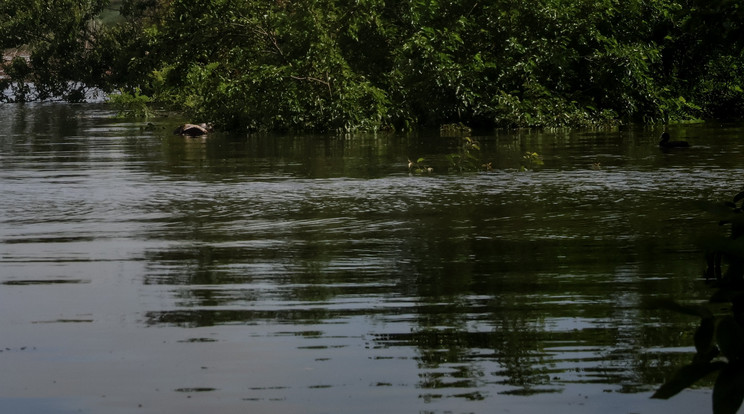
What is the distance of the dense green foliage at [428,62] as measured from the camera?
27.1m

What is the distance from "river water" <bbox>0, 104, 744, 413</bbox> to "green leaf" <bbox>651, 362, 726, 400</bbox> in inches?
13.3

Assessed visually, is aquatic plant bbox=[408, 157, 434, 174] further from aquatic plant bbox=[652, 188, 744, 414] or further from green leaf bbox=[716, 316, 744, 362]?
green leaf bbox=[716, 316, 744, 362]

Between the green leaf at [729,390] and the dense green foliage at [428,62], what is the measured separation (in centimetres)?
2490

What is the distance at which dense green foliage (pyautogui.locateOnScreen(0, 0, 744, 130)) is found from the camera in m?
27.1

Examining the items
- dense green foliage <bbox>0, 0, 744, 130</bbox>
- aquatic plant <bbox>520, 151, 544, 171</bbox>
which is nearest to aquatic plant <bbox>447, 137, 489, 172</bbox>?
aquatic plant <bbox>520, 151, 544, 171</bbox>

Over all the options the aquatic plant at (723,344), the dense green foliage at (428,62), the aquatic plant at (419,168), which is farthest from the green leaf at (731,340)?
the dense green foliage at (428,62)

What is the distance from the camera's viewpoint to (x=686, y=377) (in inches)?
75.5

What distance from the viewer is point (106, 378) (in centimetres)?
504

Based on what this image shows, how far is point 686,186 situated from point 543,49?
14.3 m

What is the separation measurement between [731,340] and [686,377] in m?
0.09

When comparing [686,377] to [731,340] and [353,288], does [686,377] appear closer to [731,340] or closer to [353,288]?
[731,340]

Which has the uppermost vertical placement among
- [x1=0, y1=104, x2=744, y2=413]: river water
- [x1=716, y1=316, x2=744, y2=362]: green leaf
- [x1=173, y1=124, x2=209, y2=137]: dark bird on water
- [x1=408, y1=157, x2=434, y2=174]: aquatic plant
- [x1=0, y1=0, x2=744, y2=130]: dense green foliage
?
[x1=0, y1=0, x2=744, y2=130]: dense green foliage

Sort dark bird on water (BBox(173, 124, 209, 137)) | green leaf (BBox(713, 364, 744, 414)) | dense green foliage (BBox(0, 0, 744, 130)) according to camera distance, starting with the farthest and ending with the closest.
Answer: dark bird on water (BBox(173, 124, 209, 137)), dense green foliage (BBox(0, 0, 744, 130)), green leaf (BBox(713, 364, 744, 414))

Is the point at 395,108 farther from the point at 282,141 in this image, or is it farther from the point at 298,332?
the point at 298,332
